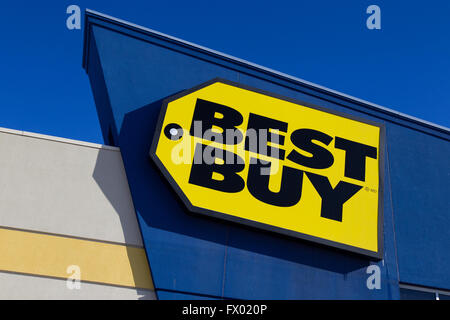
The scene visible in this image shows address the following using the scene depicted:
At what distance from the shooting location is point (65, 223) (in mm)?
10148

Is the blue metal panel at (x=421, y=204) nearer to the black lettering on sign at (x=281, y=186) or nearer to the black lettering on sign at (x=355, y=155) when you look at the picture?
the black lettering on sign at (x=355, y=155)

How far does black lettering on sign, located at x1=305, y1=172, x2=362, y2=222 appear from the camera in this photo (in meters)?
11.7

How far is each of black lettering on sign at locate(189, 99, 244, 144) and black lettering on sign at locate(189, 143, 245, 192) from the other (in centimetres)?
30

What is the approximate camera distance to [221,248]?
1073 centimetres

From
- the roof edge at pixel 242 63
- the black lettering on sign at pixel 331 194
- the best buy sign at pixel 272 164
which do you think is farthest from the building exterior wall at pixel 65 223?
the black lettering on sign at pixel 331 194

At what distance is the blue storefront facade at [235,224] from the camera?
1052 centimetres

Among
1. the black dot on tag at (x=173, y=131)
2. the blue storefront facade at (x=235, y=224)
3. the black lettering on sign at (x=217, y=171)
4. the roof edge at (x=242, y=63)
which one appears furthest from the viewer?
the roof edge at (x=242, y=63)

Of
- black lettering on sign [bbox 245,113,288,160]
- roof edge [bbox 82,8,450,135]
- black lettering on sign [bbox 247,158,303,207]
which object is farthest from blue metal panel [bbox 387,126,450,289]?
black lettering on sign [bbox 245,113,288,160]

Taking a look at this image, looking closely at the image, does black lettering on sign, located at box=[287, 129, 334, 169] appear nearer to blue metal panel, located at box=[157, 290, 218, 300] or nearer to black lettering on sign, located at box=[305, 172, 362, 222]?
black lettering on sign, located at box=[305, 172, 362, 222]

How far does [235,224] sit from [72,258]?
320 centimetres

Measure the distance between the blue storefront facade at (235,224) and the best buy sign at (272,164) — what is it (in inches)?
12.1
